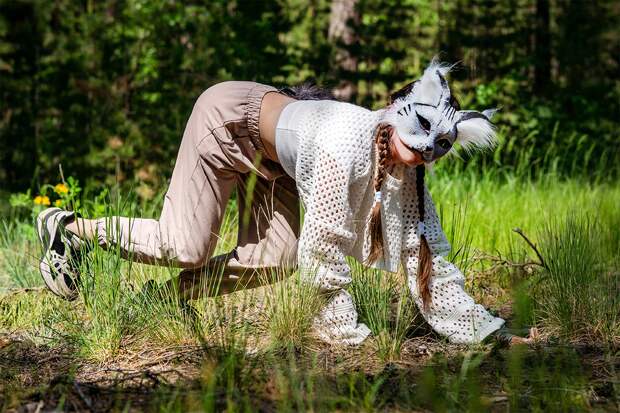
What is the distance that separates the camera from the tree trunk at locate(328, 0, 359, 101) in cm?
686

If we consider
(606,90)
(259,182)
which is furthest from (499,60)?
(259,182)

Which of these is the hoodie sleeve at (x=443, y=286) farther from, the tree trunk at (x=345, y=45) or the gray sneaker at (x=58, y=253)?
the tree trunk at (x=345, y=45)

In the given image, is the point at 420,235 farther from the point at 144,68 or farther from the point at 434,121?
the point at 144,68

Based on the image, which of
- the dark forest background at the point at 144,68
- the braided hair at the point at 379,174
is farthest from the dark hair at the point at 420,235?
the dark forest background at the point at 144,68

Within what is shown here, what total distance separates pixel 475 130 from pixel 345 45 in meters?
4.02

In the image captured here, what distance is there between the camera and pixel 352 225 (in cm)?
314

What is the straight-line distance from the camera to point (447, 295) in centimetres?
322

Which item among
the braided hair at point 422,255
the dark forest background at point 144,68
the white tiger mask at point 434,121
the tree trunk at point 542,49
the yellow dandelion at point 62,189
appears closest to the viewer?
the white tiger mask at point 434,121

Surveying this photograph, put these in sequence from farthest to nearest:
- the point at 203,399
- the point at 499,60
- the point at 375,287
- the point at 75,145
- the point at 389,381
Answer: the point at 499,60
the point at 75,145
the point at 375,287
the point at 389,381
the point at 203,399

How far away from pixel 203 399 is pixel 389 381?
68 cm

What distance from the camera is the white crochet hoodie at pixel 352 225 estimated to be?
300 centimetres

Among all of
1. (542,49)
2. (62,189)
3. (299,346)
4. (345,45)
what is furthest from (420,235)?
(542,49)

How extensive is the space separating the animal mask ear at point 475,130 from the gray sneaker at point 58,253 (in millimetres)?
1567

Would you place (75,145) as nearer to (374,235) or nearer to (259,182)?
(259,182)
